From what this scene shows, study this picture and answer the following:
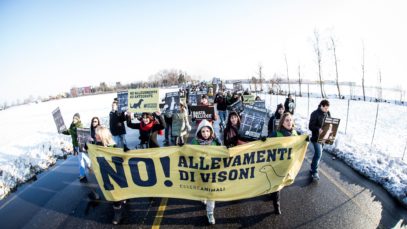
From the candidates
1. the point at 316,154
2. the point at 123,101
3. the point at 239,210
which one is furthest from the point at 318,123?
the point at 123,101

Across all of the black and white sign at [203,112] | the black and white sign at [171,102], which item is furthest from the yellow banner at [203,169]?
the black and white sign at [171,102]

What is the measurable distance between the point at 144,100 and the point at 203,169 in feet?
17.8

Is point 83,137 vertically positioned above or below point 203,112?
below

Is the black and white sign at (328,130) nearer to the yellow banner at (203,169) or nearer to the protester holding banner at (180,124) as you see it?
the yellow banner at (203,169)

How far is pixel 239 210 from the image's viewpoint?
526cm

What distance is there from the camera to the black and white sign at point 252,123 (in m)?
7.25

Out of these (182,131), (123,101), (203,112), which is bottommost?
(182,131)

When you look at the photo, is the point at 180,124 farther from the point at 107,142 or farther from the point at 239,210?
the point at 239,210

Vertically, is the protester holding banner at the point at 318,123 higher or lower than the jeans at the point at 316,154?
higher

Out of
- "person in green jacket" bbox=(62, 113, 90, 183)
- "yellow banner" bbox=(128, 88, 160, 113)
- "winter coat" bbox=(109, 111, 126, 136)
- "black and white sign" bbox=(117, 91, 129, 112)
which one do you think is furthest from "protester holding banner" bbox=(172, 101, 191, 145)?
"person in green jacket" bbox=(62, 113, 90, 183)

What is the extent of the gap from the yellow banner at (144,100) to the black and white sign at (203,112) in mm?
1547

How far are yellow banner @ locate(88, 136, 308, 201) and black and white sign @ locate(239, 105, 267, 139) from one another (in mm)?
2325

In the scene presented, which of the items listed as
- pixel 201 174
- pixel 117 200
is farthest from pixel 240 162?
pixel 117 200

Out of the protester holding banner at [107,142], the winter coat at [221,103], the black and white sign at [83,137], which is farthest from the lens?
the winter coat at [221,103]
